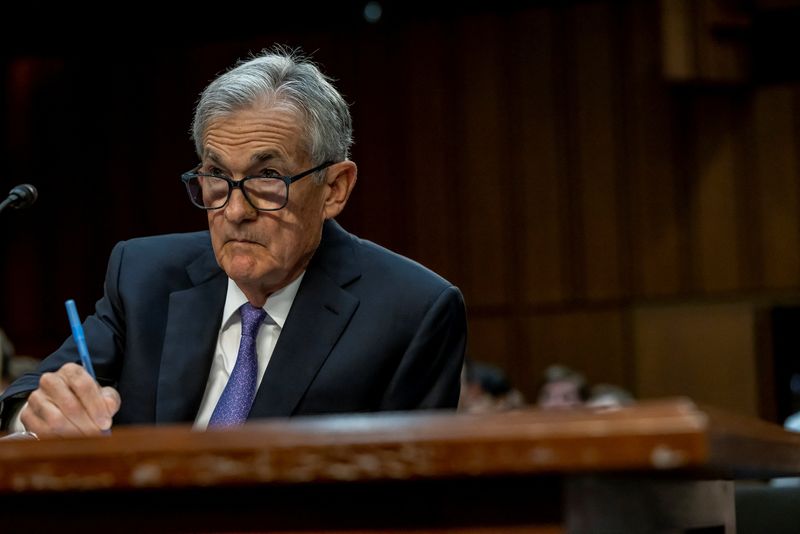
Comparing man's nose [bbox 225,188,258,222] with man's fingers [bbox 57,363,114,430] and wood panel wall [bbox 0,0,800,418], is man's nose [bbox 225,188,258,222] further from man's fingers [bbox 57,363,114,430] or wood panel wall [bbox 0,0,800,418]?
wood panel wall [bbox 0,0,800,418]

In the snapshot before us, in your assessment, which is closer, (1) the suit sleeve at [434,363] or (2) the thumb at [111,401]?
(2) the thumb at [111,401]

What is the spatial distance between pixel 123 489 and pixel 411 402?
119cm

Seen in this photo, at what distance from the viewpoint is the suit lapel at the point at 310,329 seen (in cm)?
214

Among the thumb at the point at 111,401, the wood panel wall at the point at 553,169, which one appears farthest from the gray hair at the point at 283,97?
the wood panel wall at the point at 553,169

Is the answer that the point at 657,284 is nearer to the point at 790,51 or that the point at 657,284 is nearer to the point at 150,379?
the point at 790,51

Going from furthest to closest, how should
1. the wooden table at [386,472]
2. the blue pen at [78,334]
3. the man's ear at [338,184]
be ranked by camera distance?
the man's ear at [338,184] → the blue pen at [78,334] → the wooden table at [386,472]

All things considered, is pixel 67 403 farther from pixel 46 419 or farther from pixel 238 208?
pixel 238 208

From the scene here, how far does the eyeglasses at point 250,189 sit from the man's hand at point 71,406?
612mm

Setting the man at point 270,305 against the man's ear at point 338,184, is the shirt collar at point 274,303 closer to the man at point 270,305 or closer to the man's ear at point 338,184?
the man at point 270,305

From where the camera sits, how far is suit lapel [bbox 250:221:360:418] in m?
2.14

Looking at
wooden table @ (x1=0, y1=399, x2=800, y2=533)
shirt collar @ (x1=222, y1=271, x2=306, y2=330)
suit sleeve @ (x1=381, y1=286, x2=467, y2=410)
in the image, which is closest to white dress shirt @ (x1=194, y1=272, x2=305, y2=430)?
shirt collar @ (x1=222, y1=271, x2=306, y2=330)

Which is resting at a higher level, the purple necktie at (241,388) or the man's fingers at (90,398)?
the man's fingers at (90,398)

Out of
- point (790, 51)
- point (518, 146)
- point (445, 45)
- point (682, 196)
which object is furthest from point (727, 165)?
point (445, 45)

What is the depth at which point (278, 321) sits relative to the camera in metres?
2.34
